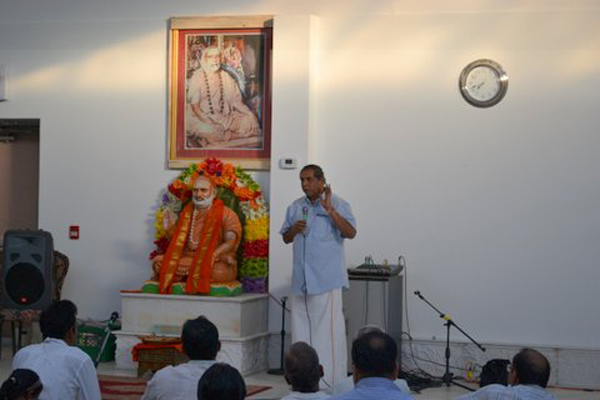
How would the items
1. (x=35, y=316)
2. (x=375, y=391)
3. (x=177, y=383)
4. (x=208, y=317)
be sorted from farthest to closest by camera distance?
(x=35, y=316)
(x=208, y=317)
(x=177, y=383)
(x=375, y=391)

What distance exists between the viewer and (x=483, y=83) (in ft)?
31.0

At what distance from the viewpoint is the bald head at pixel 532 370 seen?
15.2 feet

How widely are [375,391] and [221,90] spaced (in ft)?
21.4

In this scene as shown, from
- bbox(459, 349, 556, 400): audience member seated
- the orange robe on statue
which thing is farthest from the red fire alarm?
bbox(459, 349, 556, 400): audience member seated

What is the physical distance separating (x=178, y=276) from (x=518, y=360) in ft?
17.1

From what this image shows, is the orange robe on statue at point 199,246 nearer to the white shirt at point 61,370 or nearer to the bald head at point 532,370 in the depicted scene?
the white shirt at point 61,370

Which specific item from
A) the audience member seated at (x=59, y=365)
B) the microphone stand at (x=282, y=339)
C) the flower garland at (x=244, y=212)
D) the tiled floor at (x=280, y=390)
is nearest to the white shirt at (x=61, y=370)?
the audience member seated at (x=59, y=365)

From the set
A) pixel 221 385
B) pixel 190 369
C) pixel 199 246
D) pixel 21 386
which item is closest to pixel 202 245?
pixel 199 246

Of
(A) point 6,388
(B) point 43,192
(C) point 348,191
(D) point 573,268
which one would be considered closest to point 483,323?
(D) point 573,268

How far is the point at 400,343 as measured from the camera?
31.0 ft

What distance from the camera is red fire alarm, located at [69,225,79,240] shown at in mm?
10430

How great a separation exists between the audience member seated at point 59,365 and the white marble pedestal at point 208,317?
4.25 meters

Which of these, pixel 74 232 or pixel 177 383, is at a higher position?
pixel 74 232

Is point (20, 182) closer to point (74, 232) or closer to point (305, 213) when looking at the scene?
point (74, 232)
